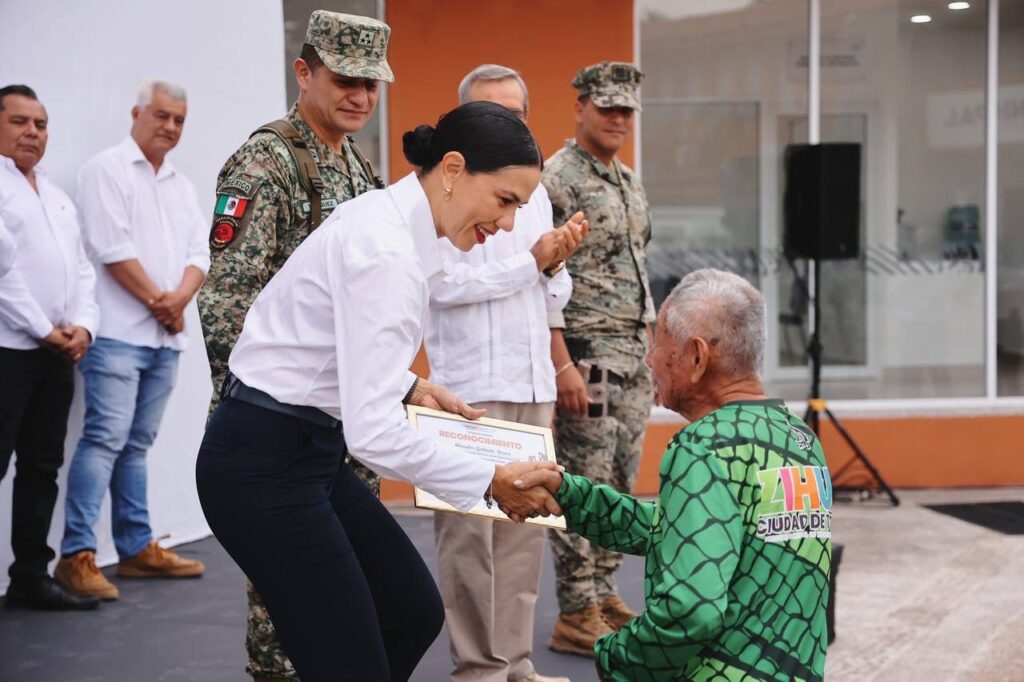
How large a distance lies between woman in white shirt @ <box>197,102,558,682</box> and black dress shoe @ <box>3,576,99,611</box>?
2.88 metres

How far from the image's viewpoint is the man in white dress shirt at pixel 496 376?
4.10 m

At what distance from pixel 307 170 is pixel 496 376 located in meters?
0.97

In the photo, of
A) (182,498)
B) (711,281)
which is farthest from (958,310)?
(711,281)

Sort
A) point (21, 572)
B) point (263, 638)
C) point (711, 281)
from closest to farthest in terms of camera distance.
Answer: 1. point (711, 281)
2. point (263, 638)
3. point (21, 572)

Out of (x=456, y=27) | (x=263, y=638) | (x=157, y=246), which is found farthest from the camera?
(x=456, y=27)

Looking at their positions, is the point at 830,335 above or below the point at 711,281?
below

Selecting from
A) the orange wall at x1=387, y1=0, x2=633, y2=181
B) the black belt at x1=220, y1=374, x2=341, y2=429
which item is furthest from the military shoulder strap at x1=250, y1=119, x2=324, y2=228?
the orange wall at x1=387, y1=0, x2=633, y2=181

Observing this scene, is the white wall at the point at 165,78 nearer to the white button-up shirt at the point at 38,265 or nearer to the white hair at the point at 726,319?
the white button-up shirt at the point at 38,265

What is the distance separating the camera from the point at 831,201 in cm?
871

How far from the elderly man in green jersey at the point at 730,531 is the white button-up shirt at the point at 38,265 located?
11.0ft

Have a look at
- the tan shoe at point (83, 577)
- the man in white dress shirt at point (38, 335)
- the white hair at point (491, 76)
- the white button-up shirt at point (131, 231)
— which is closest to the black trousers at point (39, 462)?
the man in white dress shirt at point (38, 335)

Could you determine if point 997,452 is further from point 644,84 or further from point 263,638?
point 263,638

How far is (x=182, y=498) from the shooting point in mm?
6887

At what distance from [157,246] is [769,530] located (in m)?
4.21
